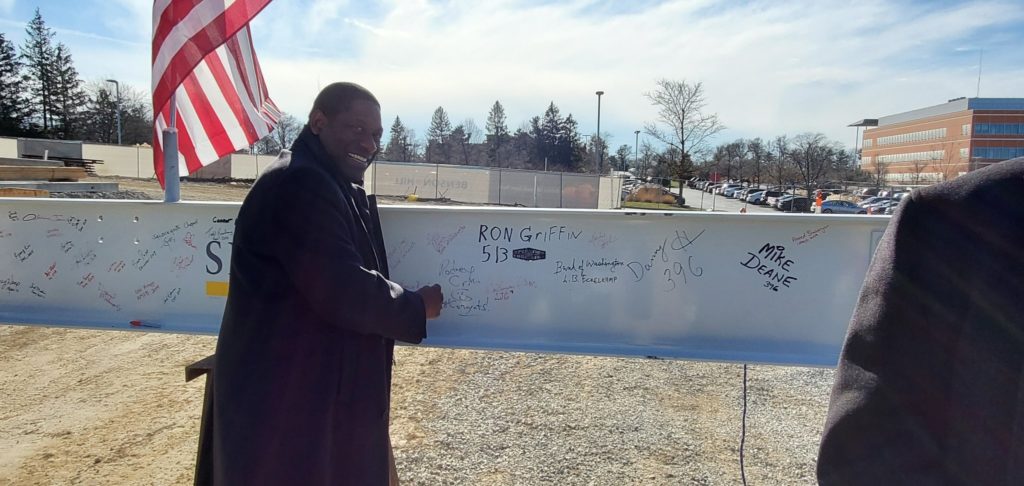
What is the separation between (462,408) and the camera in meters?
4.70

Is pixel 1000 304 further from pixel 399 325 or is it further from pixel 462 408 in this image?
pixel 462 408

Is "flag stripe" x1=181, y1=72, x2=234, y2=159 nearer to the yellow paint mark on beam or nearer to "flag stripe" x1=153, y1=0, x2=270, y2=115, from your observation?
"flag stripe" x1=153, y1=0, x2=270, y2=115

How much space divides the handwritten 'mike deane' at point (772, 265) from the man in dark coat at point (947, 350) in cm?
188

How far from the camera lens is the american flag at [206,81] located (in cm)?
289

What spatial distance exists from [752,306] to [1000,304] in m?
1.96

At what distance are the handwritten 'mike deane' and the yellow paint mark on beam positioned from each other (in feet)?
8.35

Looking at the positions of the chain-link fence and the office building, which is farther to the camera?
the office building

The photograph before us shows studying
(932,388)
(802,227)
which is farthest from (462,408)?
(932,388)

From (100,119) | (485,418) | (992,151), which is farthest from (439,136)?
(485,418)

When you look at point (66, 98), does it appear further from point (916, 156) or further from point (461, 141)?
point (916, 156)

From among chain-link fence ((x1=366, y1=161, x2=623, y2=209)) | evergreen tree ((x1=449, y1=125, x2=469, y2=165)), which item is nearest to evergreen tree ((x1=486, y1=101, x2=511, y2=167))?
evergreen tree ((x1=449, y1=125, x2=469, y2=165))

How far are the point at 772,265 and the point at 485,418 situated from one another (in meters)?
2.49

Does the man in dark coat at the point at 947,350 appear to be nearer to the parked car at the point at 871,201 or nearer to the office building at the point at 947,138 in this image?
the parked car at the point at 871,201

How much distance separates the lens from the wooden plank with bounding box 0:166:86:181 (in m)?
13.4
